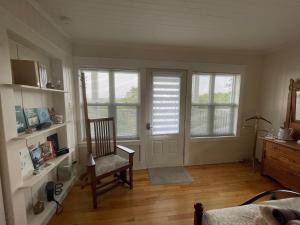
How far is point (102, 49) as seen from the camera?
286cm

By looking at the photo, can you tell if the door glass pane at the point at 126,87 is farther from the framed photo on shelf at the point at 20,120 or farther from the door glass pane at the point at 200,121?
the framed photo on shelf at the point at 20,120

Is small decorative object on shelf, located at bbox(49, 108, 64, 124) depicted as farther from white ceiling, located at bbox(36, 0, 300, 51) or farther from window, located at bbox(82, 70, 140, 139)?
white ceiling, located at bbox(36, 0, 300, 51)

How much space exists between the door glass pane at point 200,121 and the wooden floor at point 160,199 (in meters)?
0.80

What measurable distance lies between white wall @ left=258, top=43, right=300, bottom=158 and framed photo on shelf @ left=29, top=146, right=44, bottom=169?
3885mm

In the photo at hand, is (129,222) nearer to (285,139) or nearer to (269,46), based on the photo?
(285,139)

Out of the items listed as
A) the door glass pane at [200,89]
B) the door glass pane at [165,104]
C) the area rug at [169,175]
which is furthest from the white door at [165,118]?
the door glass pane at [200,89]

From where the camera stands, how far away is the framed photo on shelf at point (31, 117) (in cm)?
178

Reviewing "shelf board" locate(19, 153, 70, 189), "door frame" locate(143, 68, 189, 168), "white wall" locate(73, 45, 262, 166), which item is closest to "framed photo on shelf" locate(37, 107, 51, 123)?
"shelf board" locate(19, 153, 70, 189)

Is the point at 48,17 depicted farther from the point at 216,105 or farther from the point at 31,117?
the point at 216,105

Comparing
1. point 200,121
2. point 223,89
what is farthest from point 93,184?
A: point 223,89

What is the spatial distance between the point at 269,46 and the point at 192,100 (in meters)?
1.66

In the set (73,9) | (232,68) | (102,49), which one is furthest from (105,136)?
(232,68)

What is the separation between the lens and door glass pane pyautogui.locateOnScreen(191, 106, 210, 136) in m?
3.36

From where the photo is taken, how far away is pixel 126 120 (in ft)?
10.3
